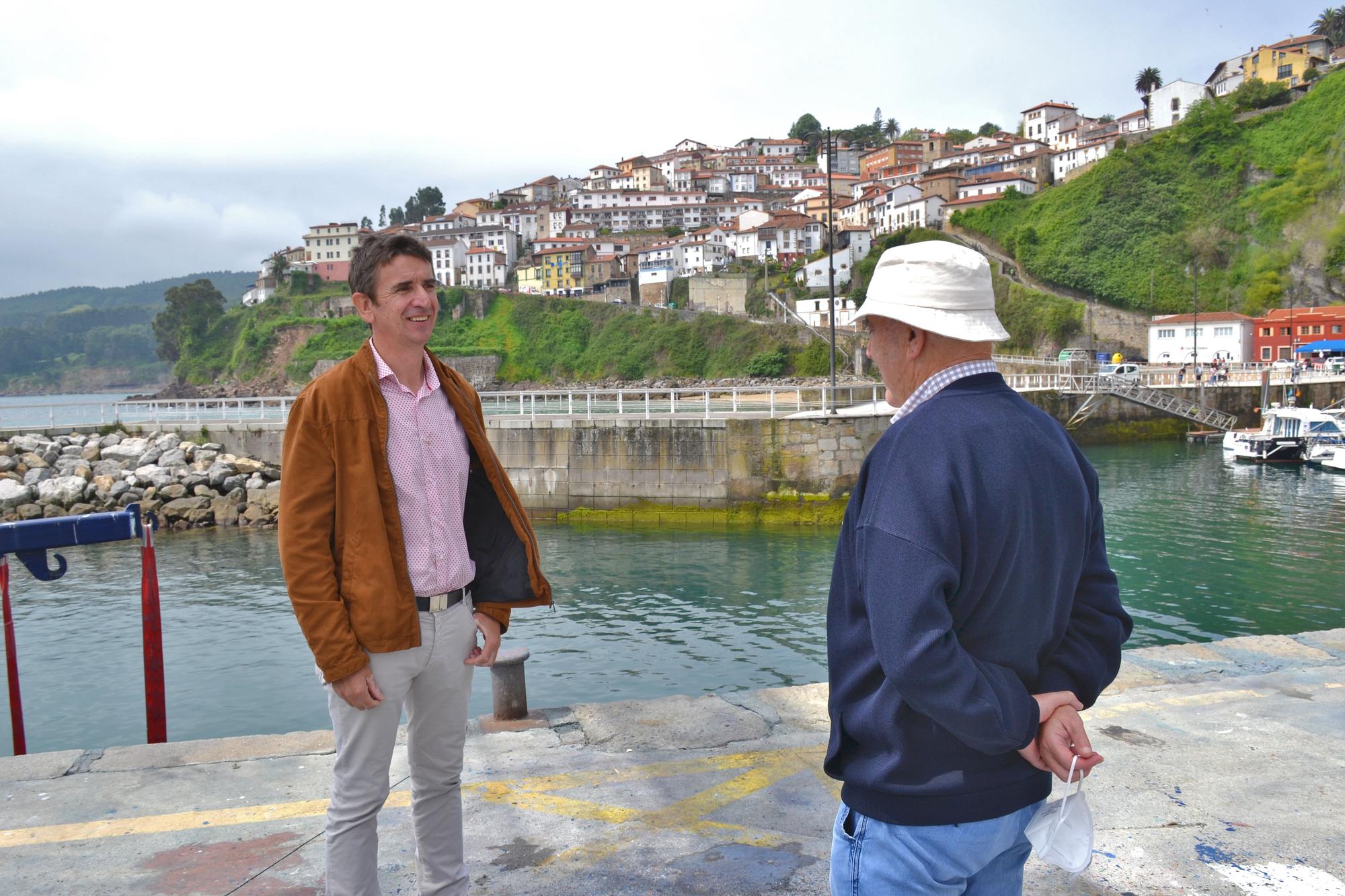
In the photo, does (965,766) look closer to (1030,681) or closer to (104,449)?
(1030,681)

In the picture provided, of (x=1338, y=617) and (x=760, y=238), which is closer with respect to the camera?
(x=1338, y=617)

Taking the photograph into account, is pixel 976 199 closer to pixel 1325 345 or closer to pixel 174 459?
pixel 1325 345

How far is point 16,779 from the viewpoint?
13.9 feet

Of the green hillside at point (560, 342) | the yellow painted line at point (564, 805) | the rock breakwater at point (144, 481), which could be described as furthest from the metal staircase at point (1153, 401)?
the yellow painted line at point (564, 805)

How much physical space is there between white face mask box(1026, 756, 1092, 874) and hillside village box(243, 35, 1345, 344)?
3148 inches

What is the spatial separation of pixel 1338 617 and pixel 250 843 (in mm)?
13842

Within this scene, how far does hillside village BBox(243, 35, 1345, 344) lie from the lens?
96.4 meters

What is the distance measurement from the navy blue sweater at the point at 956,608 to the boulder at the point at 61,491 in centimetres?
2690

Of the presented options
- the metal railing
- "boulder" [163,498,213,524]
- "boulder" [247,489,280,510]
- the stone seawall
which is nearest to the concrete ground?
the metal railing

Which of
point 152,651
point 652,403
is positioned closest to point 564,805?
point 152,651

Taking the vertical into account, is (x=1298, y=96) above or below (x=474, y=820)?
above

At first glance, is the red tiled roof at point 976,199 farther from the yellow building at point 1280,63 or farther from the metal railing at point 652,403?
the metal railing at point 652,403

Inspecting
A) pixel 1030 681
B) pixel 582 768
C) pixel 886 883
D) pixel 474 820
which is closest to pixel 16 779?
pixel 474 820

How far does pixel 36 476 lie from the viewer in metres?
24.9
